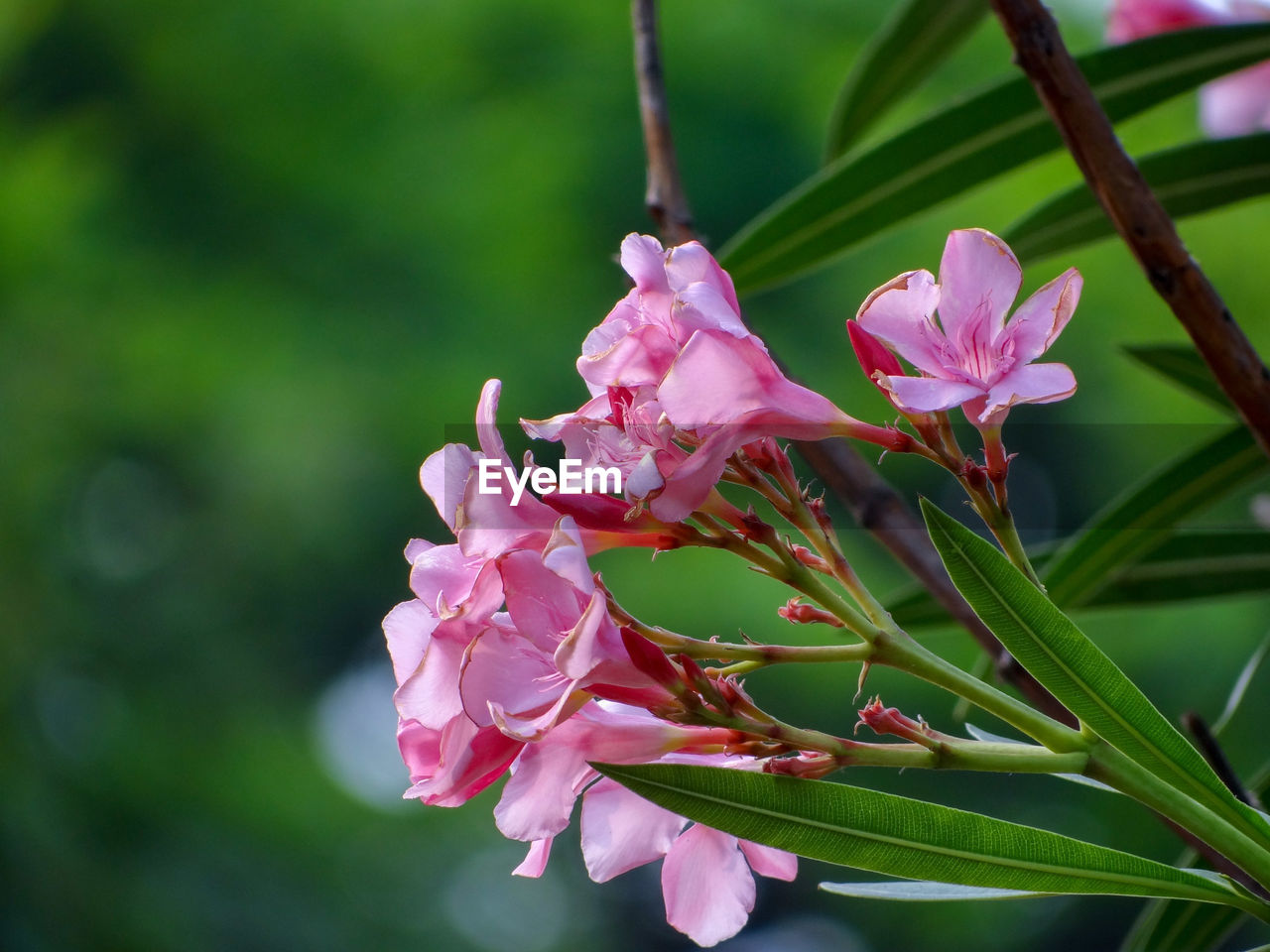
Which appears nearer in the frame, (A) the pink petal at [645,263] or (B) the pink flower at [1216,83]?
(A) the pink petal at [645,263]

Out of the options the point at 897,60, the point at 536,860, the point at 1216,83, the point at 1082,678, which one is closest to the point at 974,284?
the point at 1082,678

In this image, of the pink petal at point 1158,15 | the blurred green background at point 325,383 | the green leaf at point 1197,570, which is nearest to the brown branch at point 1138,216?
the green leaf at point 1197,570

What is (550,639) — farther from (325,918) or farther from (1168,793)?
(325,918)

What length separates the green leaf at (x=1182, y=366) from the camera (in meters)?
0.78

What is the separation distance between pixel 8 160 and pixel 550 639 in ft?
14.9

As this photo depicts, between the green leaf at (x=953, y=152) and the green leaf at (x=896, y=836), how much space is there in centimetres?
45

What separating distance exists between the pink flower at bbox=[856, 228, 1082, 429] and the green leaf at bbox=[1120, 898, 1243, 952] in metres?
0.37

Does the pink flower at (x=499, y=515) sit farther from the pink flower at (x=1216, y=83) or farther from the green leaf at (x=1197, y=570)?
the pink flower at (x=1216, y=83)

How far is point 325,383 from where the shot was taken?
146 inches

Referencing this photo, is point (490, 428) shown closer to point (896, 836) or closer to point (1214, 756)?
point (896, 836)

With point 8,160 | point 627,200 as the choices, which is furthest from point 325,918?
point 8,160

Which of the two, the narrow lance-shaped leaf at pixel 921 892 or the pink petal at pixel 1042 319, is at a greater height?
the pink petal at pixel 1042 319

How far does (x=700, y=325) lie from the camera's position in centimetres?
33

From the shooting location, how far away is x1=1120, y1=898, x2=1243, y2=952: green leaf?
1.93ft
